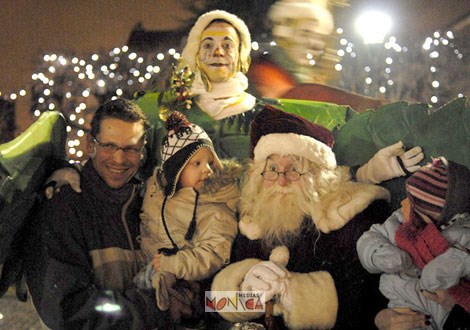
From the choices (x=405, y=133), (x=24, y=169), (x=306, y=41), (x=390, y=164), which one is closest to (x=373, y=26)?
(x=306, y=41)

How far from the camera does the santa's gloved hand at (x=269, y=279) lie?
2.79 meters

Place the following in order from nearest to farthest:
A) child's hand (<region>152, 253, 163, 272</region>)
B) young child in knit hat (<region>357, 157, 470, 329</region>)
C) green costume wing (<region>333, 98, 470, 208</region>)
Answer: young child in knit hat (<region>357, 157, 470, 329</region>) → green costume wing (<region>333, 98, 470, 208</region>) → child's hand (<region>152, 253, 163, 272</region>)

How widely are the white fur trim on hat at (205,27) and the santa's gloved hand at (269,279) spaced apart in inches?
37.9

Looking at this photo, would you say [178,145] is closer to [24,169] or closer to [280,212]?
[280,212]

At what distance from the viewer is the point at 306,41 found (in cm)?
292

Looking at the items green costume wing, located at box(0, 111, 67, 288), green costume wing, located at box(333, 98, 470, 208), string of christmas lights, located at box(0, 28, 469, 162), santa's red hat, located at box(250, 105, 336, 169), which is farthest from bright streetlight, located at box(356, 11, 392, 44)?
green costume wing, located at box(0, 111, 67, 288)

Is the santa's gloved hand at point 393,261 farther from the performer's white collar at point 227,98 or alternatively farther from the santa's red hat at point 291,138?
the performer's white collar at point 227,98

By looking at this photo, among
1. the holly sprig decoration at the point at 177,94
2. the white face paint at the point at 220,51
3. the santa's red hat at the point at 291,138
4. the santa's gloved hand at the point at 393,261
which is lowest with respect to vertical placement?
the santa's gloved hand at the point at 393,261

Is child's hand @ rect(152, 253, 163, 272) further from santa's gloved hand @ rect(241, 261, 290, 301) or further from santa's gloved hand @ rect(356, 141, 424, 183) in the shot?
santa's gloved hand @ rect(356, 141, 424, 183)

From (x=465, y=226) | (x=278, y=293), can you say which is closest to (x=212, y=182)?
(x=278, y=293)

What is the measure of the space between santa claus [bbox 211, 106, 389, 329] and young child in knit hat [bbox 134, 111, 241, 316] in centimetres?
8

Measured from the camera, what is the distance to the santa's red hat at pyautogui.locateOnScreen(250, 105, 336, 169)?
109 inches

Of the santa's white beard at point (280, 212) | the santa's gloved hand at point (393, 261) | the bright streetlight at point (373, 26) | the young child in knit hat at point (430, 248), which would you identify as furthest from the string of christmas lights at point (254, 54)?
the santa's gloved hand at point (393, 261)

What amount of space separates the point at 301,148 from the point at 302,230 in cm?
37
